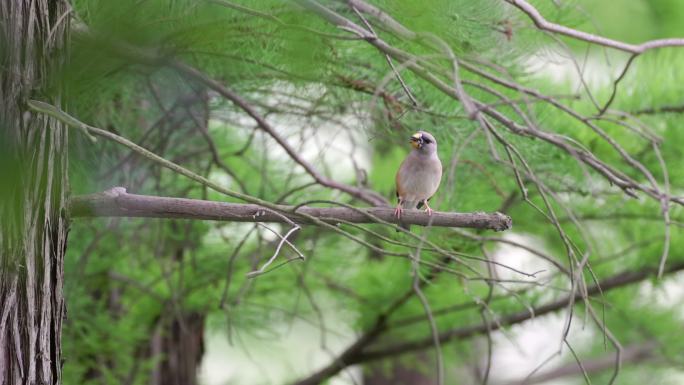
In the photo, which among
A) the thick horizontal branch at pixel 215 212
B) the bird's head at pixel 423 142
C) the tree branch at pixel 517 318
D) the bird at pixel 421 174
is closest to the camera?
A: the thick horizontal branch at pixel 215 212

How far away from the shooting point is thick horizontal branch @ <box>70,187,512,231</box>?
60.6 inches

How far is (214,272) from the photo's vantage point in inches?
126

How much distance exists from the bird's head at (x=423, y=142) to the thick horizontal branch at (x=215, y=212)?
77cm

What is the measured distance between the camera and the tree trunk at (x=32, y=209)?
1.47 metres

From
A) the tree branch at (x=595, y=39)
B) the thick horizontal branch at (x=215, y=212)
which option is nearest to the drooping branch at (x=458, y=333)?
the thick horizontal branch at (x=215, y=212)

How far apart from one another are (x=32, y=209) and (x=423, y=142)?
4.29ft

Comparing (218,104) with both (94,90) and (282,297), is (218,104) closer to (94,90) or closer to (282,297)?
(94,90)

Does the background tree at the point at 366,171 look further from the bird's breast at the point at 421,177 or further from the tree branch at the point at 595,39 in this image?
the bird's breast at the point at 421,177

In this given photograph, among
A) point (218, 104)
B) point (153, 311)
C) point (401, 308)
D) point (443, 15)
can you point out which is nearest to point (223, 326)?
point (153, 311)

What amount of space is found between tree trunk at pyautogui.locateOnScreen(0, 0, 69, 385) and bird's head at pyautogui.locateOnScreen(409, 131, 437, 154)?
104 centimetres

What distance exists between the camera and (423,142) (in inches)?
101

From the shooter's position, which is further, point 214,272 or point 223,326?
point 223,326

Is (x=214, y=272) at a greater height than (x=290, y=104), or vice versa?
(x=290, y=104)

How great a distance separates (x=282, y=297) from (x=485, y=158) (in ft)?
5.32
